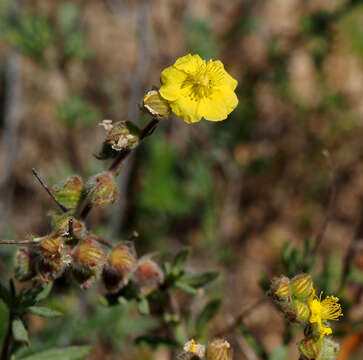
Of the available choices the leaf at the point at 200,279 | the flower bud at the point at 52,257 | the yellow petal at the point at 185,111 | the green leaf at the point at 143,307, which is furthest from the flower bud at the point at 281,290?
the flower bud at the point at 52,257

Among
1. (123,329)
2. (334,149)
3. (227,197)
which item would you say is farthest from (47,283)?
(334,149)

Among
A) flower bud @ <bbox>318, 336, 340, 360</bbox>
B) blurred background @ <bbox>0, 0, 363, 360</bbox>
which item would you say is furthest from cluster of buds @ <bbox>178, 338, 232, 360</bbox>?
blurred background @ <bbox>0, 0, 363, 360</bbox>

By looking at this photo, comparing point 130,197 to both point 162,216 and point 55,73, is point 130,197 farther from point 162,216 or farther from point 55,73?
point 55,73

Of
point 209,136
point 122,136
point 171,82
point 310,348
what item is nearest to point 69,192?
point 122,136

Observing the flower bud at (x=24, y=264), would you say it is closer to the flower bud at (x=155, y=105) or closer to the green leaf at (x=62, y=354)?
the green leaf at (x=62, y=354)

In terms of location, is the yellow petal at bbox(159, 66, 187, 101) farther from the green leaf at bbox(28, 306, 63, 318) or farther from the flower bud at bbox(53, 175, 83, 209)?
the green leaf at bbox(28, 306, 63, 318)

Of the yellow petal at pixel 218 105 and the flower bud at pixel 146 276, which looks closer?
the yellow petal at pixel 218 105
